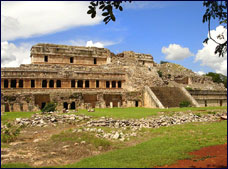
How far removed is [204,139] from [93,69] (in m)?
22.2

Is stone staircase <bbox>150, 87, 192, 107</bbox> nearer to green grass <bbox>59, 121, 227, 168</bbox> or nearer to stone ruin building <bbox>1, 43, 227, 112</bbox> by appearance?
stone ruin building <bbox>1, 43, 227, 112</bbox>

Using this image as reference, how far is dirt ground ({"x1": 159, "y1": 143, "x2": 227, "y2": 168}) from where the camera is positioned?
983 cm

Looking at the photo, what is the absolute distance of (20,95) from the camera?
92.4ft

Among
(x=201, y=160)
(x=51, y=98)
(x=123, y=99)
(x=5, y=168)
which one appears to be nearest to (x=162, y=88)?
(x=123, y=99)

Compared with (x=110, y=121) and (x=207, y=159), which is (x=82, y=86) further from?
(x=207, y=159)

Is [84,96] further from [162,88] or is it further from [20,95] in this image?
[162,88]

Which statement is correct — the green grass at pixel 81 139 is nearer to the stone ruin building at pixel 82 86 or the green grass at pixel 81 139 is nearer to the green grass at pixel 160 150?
the green grass at pixel 160 150

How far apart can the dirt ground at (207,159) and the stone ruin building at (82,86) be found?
660 inches

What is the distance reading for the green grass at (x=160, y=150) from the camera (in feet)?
34.0

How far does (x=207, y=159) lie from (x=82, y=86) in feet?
79.5

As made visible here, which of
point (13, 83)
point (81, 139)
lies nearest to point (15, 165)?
point (81, 139)

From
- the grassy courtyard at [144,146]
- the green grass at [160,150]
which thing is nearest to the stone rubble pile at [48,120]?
the grassy courtyard at [144,146]

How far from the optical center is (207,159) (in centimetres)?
1073

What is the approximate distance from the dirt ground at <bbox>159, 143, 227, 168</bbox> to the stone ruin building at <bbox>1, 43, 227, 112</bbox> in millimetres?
16762
